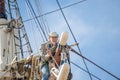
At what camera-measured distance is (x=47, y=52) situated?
30.3ft

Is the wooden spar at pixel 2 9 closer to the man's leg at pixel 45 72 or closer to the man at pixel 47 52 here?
the man at pixel 47 52

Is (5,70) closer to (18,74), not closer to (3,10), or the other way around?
(18,74)

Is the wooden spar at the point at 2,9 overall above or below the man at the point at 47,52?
above

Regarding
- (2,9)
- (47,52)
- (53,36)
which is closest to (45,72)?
(47,52)

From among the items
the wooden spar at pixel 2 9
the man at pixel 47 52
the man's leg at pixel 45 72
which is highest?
the wooden spar at pixel 2 9

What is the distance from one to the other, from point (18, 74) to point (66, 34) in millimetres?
4525

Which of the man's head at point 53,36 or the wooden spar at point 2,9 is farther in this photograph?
the wooden spar at point 2,9

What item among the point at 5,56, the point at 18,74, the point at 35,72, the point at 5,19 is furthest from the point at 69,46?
the point at 5,19

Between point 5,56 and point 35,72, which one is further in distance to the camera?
point 5,56

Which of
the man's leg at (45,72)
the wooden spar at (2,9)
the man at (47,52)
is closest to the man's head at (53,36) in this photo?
the man at (47,52)

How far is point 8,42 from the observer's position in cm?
1580

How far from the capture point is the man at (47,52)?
9078mm

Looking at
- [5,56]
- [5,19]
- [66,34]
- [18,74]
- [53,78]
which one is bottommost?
[53,78]

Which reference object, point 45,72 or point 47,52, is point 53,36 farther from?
point 45,72
